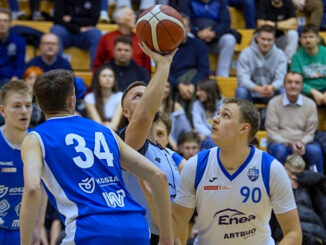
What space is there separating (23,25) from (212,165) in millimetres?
6885

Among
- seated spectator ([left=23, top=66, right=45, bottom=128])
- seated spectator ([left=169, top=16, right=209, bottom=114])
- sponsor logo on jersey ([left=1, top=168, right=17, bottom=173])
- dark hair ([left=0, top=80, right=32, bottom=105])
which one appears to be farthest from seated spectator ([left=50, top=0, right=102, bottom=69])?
sponsor logo on jersey ([left=1, top=168, right=17, bottom=173])

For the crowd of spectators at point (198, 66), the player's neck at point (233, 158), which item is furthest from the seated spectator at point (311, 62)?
the player's neck at point (233, 158)

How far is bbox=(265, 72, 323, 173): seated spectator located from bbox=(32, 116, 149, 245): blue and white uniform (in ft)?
18.9

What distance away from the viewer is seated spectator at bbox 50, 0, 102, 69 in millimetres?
10562

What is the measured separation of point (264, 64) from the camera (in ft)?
33.7

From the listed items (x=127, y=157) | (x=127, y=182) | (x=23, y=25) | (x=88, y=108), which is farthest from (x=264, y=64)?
(x=127, y=157)

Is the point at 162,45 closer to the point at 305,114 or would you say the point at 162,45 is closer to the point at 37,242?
the point at 37,242

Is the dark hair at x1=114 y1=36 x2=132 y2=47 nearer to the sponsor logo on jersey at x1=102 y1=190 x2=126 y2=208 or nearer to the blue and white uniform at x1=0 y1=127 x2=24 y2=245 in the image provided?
the blue and white uniform at x1=0 y1=127 x2=24 y2=245

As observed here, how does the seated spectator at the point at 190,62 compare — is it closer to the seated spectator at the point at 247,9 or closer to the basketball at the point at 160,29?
the seated spectator at the point at 247,9

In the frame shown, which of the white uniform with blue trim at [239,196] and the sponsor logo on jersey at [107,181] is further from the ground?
the sponsor logo on jersey at [107,181]

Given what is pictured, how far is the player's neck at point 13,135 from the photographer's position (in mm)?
5387

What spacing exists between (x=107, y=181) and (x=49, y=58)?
6.15m

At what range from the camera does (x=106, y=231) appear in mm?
3557

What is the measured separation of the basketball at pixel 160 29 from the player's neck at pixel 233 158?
0.75m
